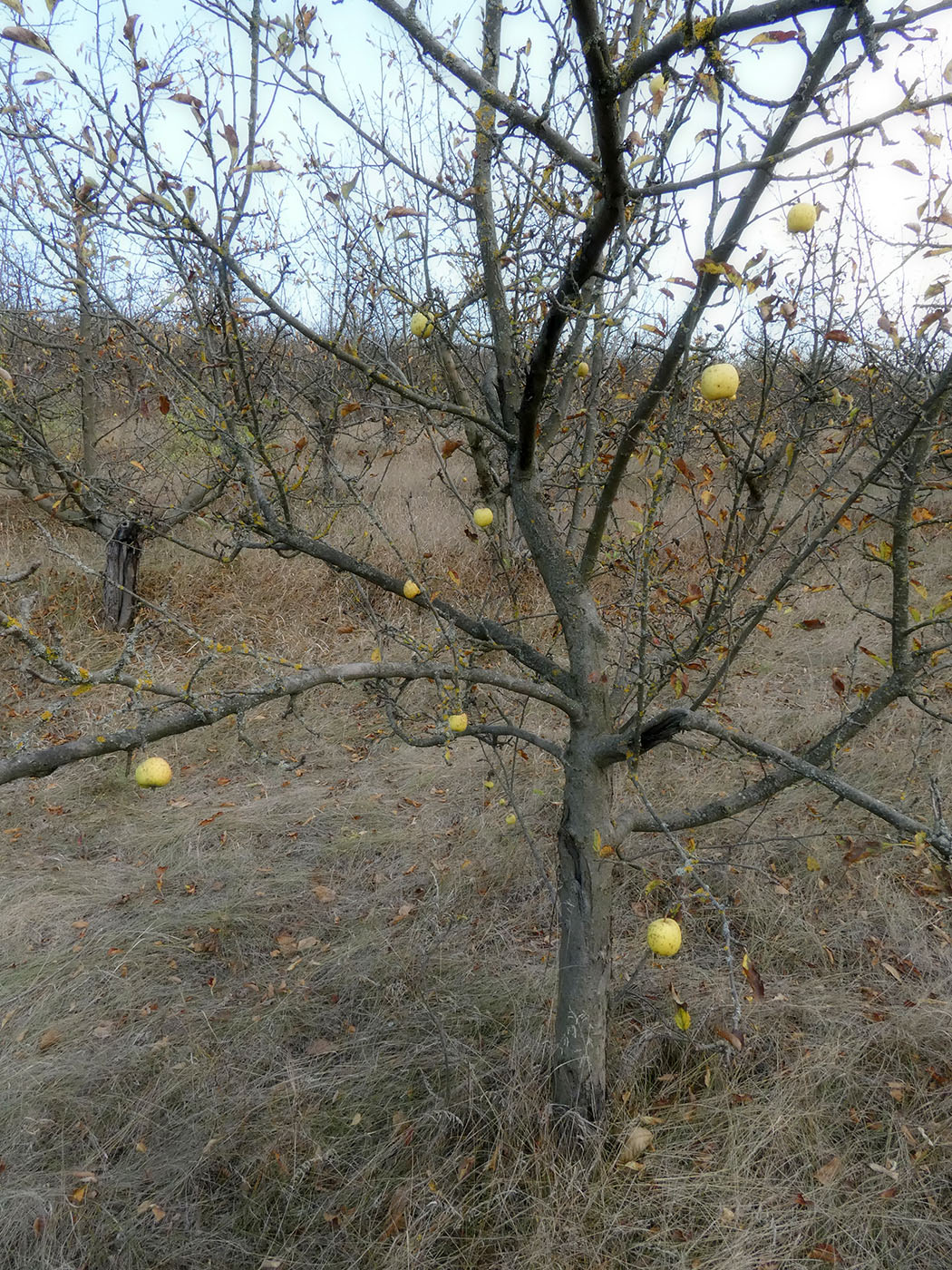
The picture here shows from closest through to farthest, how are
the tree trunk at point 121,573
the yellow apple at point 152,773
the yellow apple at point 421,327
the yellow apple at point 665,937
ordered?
1. the yellow apple at point 665,937
2. the yellow apple at point 152,773
3. the yellow apple at point 421,327
4. the tree trunk at point 121,573

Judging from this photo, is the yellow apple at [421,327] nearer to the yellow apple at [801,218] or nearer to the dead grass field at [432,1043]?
the yellow apple at [801,218]

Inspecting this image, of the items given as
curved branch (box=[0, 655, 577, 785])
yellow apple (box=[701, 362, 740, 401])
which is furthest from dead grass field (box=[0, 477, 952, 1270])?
yellow apple (box=[701, 362, 740, 401])

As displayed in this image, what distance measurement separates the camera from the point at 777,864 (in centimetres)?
380

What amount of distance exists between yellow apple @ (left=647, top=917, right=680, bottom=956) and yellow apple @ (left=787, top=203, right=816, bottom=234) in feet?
4.54

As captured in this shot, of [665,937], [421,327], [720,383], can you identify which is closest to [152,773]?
[665,937]

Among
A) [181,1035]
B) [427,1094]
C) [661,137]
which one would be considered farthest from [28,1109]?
[661,137]

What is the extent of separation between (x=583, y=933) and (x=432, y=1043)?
1.09 m

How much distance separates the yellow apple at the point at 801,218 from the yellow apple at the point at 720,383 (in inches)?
10.9

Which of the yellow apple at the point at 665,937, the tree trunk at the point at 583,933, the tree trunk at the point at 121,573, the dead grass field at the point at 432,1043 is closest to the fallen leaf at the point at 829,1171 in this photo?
the dead grass field at the point at 432,1043

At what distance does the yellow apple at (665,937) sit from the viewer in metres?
1.55

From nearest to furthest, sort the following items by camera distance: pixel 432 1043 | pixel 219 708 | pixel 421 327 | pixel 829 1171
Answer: pixel 219 708, pixel 421 327, pixel 829 1171, pixel 432 1043

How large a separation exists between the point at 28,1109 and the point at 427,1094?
1403 millimetres

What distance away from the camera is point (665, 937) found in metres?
1.56

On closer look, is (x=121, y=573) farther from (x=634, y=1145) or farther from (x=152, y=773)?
(x=634, y=1145)
